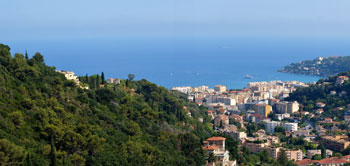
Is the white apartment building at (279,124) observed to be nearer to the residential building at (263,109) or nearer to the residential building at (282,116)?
the residential building at (282,116)

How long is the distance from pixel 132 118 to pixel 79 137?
5.71 metres

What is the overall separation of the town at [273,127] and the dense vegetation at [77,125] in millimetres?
2086

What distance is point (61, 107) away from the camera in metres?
17.4

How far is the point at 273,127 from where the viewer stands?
107 feet

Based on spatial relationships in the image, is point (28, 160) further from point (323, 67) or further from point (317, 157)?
point (323, 67)

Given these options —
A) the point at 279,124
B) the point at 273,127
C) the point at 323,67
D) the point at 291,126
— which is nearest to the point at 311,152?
the point at 291,126

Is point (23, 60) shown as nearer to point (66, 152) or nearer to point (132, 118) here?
point (132, 118)

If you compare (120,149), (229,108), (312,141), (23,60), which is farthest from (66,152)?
(229,108)

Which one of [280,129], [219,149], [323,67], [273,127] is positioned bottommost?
[219,149]

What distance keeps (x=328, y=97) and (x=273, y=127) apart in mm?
6960

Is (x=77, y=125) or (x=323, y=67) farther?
(x=323, y=67)

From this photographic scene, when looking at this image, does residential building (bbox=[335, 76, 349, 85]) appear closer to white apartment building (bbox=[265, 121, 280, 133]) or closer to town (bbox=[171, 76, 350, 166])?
town (bbox=[171, 76, 350, 166])

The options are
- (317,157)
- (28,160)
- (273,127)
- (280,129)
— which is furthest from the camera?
(273,127)

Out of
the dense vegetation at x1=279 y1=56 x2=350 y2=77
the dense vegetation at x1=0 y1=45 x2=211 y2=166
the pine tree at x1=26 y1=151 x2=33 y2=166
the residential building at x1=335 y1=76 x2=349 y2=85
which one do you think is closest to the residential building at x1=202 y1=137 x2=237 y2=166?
the dense vegetation at x1=0 y1=45 x2=211 y2=166
